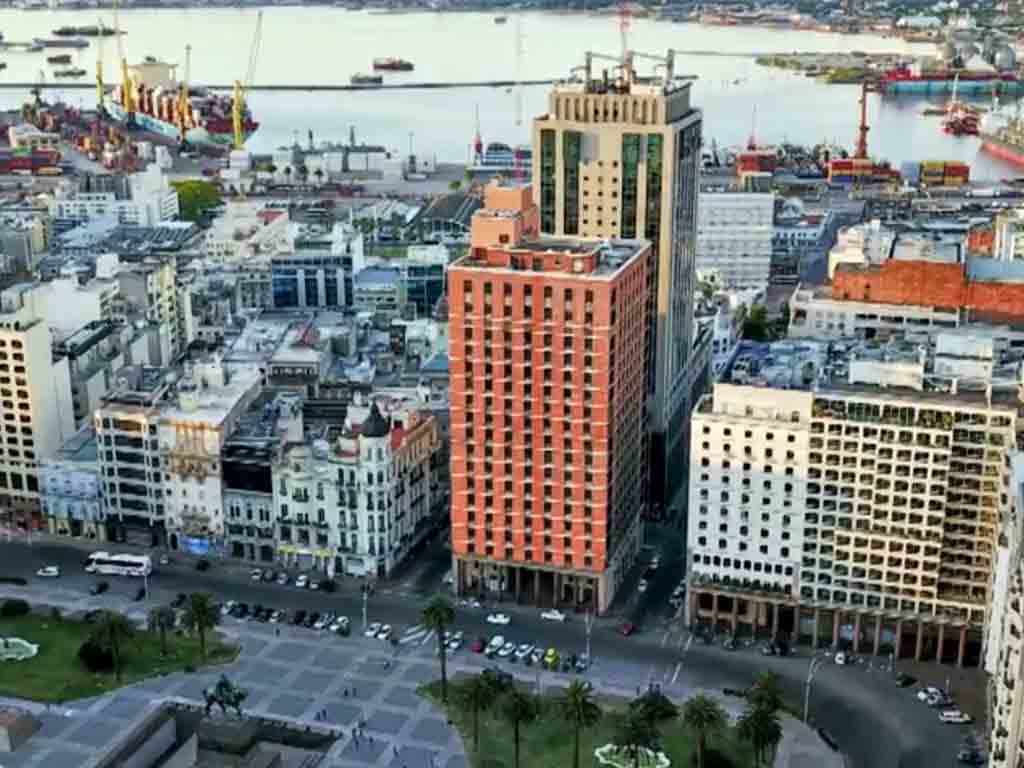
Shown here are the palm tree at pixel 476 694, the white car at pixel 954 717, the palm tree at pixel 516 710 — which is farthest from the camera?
the white car at pixel 954 717

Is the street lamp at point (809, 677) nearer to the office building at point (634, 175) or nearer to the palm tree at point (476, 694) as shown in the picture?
the palm tree at point (476, 694)

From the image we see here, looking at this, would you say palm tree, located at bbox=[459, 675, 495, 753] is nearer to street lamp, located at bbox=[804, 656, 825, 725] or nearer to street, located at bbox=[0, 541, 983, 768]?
street, located at bbox=[0, 541, 983, 768]

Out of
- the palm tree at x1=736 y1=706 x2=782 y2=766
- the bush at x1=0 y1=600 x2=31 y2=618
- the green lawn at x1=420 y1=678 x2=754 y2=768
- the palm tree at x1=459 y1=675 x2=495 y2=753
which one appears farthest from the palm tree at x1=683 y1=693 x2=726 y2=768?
the bush at x1=0 y1=600 x2=31 y2=618

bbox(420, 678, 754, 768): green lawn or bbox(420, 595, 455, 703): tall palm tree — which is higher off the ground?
bbox(420, 595, 455, 703): tall palm tree

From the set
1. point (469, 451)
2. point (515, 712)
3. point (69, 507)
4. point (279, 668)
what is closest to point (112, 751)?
point (279, 668)

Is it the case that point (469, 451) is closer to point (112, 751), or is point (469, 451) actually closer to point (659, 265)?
point (659, 265)

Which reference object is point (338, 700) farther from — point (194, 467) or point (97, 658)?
point (194, 467)

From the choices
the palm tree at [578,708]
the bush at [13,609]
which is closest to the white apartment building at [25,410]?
the bush at [13,609]
